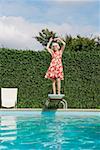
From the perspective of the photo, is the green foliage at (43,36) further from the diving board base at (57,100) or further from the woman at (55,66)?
the woman at (55,66)

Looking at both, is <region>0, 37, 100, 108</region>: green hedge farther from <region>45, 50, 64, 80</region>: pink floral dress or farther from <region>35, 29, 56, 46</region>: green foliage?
<region>35, 29, 56, 46</region>: green foliage

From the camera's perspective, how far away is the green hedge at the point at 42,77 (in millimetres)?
12672

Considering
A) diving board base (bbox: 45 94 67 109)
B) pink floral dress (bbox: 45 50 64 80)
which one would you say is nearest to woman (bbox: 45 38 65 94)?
pink floral dress (bbox: 45 50 64 80)

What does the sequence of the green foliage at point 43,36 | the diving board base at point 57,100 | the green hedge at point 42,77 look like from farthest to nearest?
the green foliage at point 43,36, the green hedge at point 42,77, the diving board base at point 57,100

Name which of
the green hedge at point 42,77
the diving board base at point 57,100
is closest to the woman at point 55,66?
the diving board base at point 57,100

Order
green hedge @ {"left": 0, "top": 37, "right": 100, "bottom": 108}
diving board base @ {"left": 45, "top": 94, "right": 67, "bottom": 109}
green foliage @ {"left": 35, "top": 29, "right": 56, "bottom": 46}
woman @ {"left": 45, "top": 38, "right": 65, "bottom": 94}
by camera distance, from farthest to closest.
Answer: green foliage @ {"left": 35, "top": 29, "right": 56, "bottom": 46} < green hedge @ {"left": 0, "top": 37, "right": 100, "bottom": 108} < woman @ {"left": 45, "top": 38, "right": 65, "bottom": 94} < diving board base @ {"left": 45, "top": 94, "right": 67, "bottom": 109}

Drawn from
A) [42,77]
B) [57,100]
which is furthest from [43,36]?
[57,100]

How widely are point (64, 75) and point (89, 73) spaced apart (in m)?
0.95

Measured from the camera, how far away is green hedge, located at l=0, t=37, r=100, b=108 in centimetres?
1267

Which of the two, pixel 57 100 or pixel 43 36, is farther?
pixel 43 36

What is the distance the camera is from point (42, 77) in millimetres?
12719

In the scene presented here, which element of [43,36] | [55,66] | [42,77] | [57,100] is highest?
[43,36]

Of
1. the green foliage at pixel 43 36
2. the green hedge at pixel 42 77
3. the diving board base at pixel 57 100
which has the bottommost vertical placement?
the diving board base at pixel 57 100

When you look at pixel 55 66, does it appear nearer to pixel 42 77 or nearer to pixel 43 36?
pixel 42 77
